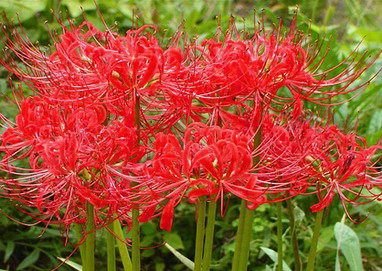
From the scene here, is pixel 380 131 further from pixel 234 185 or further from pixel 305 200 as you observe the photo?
pixel 234 185

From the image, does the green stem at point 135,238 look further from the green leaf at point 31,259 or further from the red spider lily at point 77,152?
the green leaf at point 31,259

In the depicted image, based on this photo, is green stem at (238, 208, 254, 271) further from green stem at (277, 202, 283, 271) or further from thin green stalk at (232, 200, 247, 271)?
green stem at (277, 202, 283, 271)

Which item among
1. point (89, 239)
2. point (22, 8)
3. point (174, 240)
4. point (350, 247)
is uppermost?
point (22, 8)

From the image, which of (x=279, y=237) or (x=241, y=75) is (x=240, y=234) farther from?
(x=241, y=75)

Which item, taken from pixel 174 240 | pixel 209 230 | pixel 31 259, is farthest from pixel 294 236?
pixel 31 259

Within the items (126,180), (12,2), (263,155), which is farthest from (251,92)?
(12,2)

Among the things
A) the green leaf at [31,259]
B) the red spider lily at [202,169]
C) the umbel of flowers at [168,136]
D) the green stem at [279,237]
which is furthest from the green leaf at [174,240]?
the red spider lily at [202,169]
